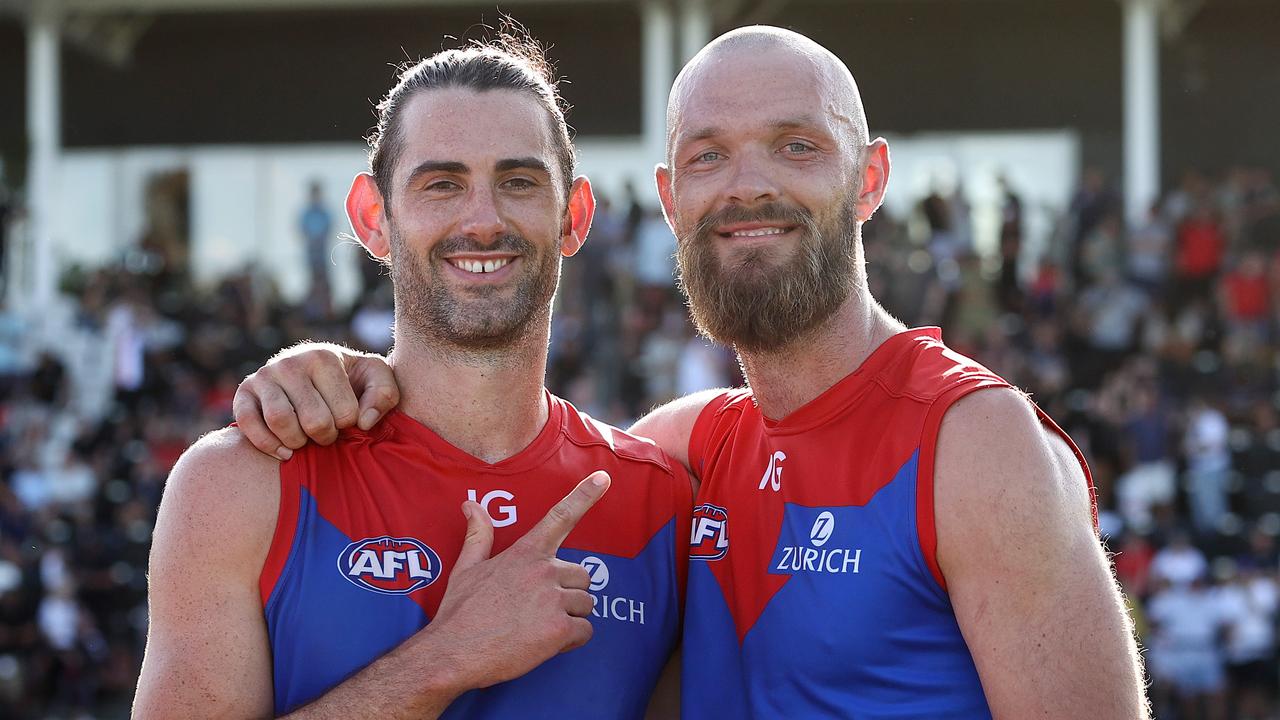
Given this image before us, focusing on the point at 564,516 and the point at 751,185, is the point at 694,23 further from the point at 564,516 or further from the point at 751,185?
the point at 564,516

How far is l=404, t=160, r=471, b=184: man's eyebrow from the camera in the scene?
3.39 meters

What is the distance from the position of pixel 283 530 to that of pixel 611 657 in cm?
78

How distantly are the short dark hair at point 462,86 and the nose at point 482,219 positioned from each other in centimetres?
24

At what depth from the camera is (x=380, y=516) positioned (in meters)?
3.26

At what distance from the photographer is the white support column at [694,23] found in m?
22.0

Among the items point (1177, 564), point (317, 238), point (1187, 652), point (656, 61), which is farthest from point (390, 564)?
A: point (656, 61)

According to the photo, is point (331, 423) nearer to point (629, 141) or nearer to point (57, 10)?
point (629, 141)

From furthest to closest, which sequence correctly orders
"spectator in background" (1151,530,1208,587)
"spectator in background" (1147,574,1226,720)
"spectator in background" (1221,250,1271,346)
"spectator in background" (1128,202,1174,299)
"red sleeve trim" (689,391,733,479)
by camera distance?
"spectator in background" (1128,202,1174,299), "spectator in background" (1221,250,1271,346), "spectator in background" (1151,530,1208,587), "spectator in background" (1147,574,1226,720), "red sleeve trim" (689,391,733,479)

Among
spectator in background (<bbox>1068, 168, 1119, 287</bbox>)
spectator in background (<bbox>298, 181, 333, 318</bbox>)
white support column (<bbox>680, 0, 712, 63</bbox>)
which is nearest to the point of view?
spectator in background (<bbox>1068, 168, 1119, 287</bbox>)

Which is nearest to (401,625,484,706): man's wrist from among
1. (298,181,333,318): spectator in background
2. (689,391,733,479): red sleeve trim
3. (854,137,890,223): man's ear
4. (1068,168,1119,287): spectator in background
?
(689,391,733,479): red sleeve trim

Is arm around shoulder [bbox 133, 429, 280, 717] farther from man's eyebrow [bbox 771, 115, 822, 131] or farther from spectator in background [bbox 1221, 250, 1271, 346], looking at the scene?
spectator in background [bbox 1221, 250, 1271, 346]

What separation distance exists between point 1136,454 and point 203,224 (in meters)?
15.3

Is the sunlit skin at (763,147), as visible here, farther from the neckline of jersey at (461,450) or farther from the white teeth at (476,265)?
the neckline of jersey at (461,450)

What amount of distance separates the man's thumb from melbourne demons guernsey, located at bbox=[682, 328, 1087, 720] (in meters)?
0.54
